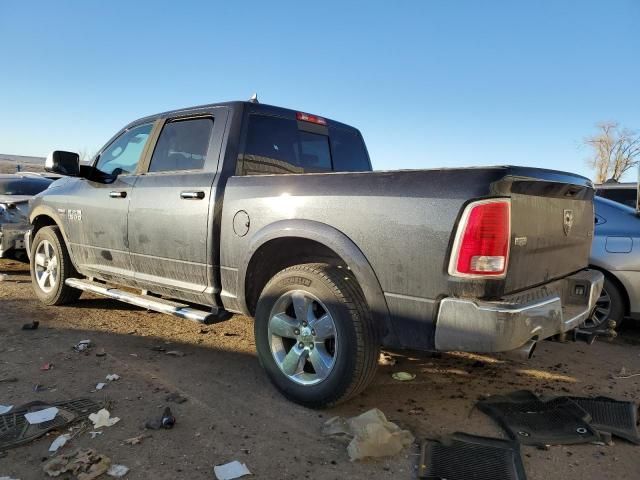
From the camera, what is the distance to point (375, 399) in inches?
132

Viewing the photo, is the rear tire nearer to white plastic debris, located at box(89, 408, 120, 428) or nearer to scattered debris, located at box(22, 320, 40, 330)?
white plastic debris, located at box(89, 408, 120, 428)

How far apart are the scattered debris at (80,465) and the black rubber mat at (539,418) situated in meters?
2.23

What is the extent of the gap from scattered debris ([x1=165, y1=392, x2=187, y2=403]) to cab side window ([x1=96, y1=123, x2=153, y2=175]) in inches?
87.7

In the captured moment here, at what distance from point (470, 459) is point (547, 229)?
1.38 m

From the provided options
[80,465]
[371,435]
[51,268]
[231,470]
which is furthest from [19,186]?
[371,435]

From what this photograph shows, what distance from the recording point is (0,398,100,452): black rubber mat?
266 centimetres

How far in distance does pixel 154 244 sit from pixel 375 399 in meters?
2.18

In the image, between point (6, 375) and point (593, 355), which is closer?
point (6, 375)

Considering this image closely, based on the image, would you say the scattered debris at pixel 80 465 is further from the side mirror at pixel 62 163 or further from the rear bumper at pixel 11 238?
the rear bumper at pixel 11 238

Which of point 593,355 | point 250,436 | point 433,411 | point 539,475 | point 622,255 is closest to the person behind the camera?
point 539,475

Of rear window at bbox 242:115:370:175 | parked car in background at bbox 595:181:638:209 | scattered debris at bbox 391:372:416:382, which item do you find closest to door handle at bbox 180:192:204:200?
rear window at bbox 242:115:370:175

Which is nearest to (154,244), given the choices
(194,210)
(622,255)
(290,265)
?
(194,210)

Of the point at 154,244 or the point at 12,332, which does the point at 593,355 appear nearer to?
the point at 154,244

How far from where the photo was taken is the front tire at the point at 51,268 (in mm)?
5359
